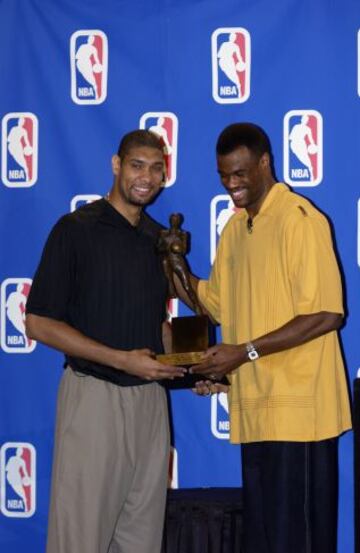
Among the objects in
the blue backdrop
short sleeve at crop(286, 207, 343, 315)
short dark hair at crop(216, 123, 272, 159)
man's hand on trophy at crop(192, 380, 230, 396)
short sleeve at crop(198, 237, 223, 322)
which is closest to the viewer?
short sleeve at crop(286, 207, 343, 315)

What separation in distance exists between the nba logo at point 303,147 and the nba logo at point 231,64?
204mm

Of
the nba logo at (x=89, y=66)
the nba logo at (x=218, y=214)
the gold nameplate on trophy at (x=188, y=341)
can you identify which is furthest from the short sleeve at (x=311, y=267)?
the nba logo at (x=89, y=66)

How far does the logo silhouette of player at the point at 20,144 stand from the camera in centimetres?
325

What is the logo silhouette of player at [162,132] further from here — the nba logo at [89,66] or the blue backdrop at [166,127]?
the nba logo at [89,66]

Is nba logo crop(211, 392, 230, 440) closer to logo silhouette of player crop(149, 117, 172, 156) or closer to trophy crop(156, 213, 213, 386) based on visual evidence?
trophy crop(156, 213, 213, 386)

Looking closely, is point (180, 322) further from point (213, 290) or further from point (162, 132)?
point (162, 132)

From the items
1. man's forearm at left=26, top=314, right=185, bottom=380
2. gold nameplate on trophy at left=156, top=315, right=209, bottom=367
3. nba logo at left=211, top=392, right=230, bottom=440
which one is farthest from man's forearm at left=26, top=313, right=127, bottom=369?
nba logo at left=211, top=392, right=230, bottom=440

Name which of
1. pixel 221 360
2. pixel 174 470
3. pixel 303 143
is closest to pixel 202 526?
pixel 174 470

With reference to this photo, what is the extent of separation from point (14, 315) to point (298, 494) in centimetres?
135

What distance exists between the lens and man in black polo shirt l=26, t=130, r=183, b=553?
2.52m

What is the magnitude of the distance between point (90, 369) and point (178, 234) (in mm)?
500

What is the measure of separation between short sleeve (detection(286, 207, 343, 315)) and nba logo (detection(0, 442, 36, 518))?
4.47ft

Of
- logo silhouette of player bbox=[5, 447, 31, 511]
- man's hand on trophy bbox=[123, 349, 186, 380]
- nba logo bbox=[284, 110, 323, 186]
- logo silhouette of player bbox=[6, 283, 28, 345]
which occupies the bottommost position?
logo silhouette of player bbox=[5, 447, 31, 511]

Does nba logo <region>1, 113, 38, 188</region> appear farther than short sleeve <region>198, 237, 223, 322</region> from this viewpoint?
Yes
